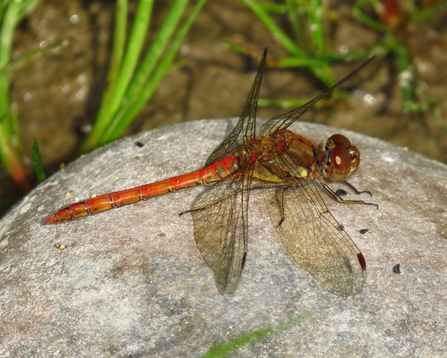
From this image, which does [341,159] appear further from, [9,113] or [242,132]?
[9,113]

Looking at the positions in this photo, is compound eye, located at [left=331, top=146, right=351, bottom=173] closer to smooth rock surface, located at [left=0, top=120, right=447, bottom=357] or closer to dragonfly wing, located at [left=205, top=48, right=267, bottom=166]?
smooth rock surface, located at [left=0, top=120, right=447, bottom=357]

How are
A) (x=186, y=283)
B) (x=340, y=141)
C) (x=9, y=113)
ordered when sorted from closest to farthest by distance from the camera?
1. (x=186, y=283)
2. (x=340, y=141)
3. (x=9, y=113)

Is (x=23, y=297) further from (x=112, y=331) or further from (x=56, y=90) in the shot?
(x=56, y=90)

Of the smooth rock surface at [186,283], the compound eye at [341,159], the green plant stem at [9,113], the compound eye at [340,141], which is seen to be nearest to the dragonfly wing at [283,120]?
the compound eye at [340,141]

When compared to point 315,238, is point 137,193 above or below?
above

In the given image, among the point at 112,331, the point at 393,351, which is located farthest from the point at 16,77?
the point at 393,351

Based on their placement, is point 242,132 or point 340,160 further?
point 242,132

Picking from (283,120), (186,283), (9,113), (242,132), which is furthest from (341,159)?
(9,113)

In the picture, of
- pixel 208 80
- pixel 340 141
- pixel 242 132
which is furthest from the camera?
pixel 208 80
